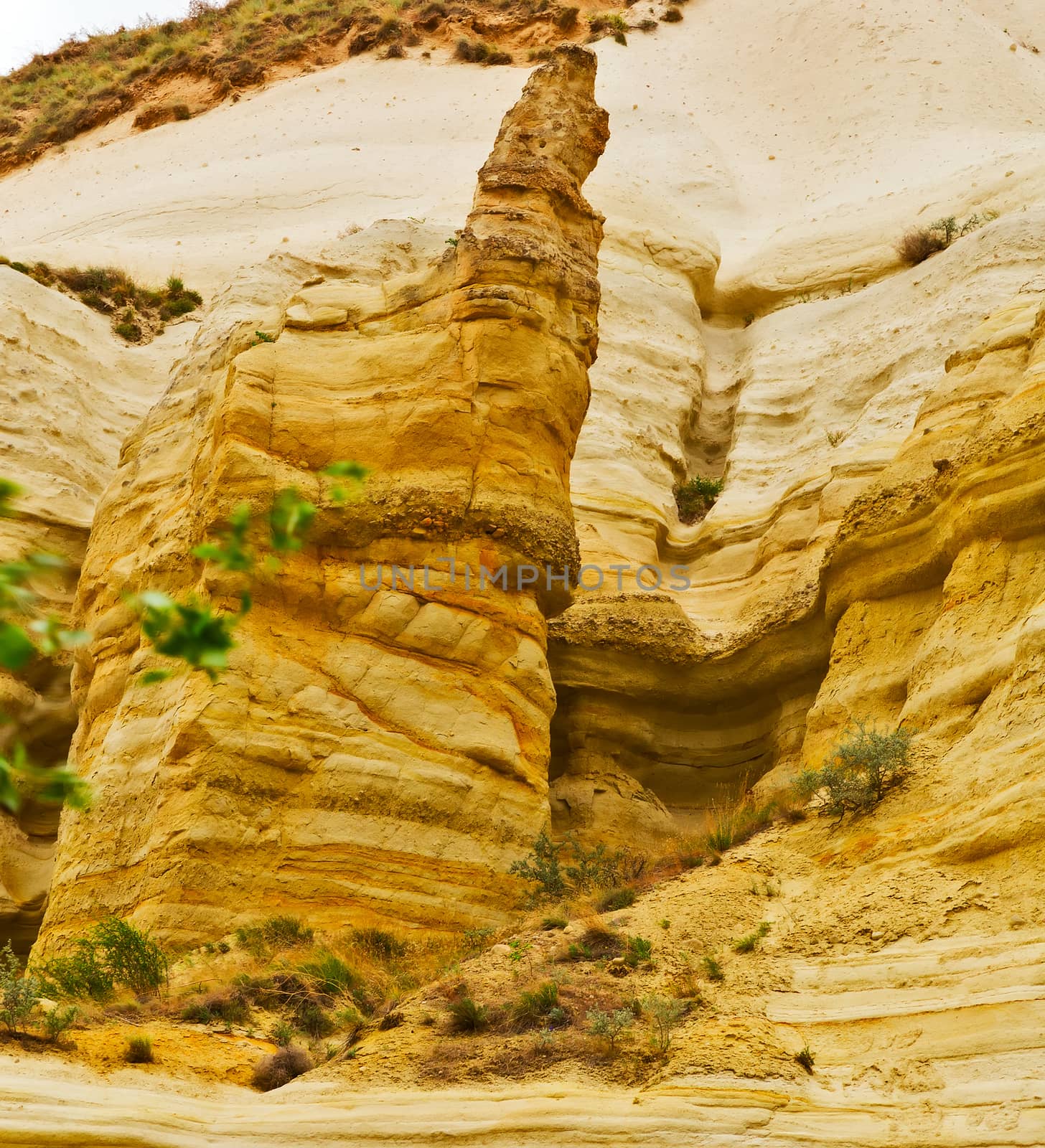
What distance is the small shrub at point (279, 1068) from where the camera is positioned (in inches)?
372

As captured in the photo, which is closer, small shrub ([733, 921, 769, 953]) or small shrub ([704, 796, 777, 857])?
small shrub ([733, 921, 769, 953])

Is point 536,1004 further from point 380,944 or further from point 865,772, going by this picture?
point 865,772

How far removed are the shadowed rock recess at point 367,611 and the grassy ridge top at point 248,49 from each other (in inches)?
1197

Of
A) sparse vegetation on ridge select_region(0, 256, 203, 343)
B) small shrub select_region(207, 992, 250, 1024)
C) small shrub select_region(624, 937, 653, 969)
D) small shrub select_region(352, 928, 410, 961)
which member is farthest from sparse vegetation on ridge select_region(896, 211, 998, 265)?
small shrub select_region(207, 992, 250, 1024)

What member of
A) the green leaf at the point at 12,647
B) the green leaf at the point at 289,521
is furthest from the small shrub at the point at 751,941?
the green leaf at the point at 12,647

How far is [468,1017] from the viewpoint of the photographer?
966 centimetres

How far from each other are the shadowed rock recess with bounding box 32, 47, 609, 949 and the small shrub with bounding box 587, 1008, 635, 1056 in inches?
156

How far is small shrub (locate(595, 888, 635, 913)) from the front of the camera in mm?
11742

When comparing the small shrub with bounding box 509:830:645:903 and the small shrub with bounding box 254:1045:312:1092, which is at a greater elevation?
the small shrub with bounding box 509:830:645:903

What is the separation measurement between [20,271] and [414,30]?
2629cm

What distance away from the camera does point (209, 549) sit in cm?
377

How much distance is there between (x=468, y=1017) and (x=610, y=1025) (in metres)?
1.07

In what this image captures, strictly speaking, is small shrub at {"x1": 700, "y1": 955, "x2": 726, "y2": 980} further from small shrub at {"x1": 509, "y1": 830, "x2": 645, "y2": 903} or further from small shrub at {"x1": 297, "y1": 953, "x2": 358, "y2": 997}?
small shrub at {"x1": 297, "y1": 953, "x2": 358, "y2": 997}

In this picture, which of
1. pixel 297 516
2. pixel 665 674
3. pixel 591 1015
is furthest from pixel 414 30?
pixel 297 516
